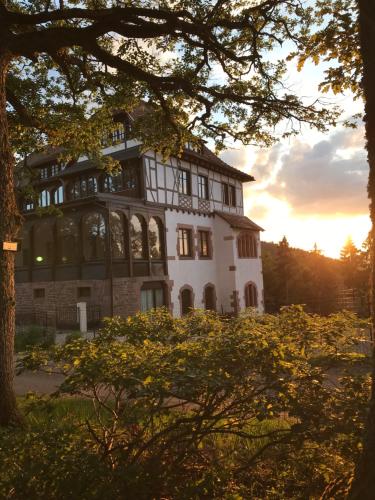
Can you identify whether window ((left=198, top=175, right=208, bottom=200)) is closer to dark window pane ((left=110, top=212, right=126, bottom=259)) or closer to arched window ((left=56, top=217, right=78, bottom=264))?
dark window pane ((left=110, top=212, right=126, bottom=259))

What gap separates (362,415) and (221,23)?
7480mm

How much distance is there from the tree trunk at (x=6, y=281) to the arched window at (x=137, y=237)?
1341 centimetres

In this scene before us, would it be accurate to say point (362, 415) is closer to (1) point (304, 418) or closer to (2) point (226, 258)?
(1) point (304, 418)

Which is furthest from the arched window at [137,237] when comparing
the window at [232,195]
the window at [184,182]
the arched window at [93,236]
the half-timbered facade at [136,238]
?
the window at [232,195]

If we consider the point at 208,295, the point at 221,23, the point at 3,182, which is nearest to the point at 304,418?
the point at 3,182

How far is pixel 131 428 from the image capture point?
11.4 feet

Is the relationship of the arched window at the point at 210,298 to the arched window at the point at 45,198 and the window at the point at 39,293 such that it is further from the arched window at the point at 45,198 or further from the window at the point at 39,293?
the arched window at the point at 45,198

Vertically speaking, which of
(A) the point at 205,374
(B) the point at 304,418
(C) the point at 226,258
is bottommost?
(B) the point at 304,418

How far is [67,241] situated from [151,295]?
5.02 m

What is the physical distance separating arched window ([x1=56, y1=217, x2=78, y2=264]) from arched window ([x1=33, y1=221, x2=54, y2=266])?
92 centimetres

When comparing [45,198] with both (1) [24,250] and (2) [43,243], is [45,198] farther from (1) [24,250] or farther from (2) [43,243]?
(2) [43,243]

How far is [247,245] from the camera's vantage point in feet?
89.6

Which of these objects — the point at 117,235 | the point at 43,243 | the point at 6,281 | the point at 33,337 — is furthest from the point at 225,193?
the point at 6,281

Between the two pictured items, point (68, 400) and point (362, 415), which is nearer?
point (362, 415)
